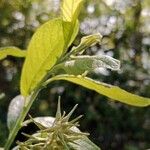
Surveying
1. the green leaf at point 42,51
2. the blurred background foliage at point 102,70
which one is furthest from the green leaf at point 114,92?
the blurred background foliage at point 102,70

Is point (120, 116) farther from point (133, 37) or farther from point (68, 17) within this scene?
point (68, 17)

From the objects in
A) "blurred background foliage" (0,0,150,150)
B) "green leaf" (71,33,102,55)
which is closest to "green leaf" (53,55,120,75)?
"green leaf" (71,33,102,55)

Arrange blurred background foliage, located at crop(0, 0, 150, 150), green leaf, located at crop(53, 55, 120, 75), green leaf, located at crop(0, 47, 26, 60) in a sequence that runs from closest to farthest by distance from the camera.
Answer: green leaf, located at crop(53, 55, 120, 75), green leaf, located at crop(0, 47, 26, 60), blurred background foliage, located at crop(0, 0, 150, 150)

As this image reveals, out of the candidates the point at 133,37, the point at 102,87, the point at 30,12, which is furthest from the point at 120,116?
the point at 102,87

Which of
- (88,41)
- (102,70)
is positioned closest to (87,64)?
(88,41)

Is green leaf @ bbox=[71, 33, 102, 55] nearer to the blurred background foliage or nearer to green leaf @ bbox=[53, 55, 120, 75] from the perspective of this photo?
green leaf @ bbox=[53, 55, 120, 75]

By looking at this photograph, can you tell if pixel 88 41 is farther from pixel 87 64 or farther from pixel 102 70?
pixel 102 70
